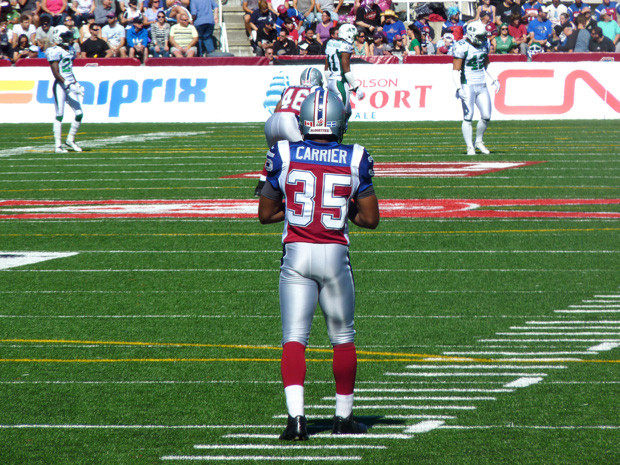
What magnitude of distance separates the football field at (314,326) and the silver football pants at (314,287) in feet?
1.73

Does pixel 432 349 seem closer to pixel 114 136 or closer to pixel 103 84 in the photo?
→ pixel 114 136

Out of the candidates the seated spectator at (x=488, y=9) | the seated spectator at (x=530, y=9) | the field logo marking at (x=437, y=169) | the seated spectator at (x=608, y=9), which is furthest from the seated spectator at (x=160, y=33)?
the field logo marking at (x=437, y=169)

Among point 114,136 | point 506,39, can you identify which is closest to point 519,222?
point 114,136

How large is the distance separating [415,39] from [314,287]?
82.6 feet

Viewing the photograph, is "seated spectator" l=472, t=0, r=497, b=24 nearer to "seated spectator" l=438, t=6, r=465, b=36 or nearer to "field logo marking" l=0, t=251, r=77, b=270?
"seated spectator" l=438, t=6, r=465, b=36

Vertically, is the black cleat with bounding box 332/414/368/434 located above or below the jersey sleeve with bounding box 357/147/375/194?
below

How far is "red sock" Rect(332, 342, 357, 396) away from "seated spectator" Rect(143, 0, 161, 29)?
26055 millimetres

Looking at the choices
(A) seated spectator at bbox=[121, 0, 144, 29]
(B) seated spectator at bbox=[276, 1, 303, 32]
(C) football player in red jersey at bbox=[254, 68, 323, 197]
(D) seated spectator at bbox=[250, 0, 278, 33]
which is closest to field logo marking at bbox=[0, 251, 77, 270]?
(C) football player in red jersey at bbox=[254, 68, 323, 197]

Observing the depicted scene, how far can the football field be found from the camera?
5.36 meters

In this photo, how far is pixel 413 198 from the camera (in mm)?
15016

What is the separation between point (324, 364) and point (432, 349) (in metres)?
0.74

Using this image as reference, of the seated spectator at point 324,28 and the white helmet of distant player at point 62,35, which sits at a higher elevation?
the white helmet of distant player at point 62,35

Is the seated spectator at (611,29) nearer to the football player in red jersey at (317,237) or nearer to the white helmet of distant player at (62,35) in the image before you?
the white helmet of distant player at (62,35)

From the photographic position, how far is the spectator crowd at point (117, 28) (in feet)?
96.0
